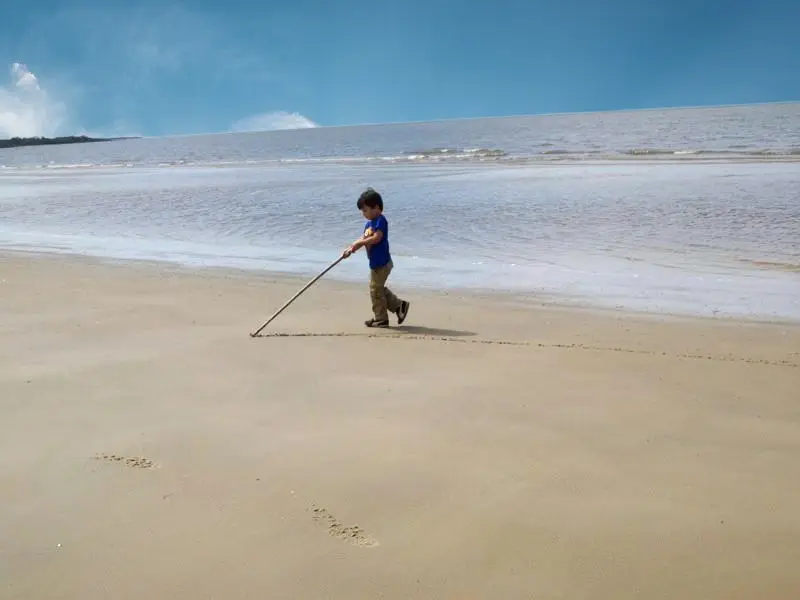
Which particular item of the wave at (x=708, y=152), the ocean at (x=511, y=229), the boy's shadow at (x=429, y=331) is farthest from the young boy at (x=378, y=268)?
the wave at (x=708, y=152)

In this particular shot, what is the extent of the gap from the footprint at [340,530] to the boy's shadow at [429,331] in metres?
3.54

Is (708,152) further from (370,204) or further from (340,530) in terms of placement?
(340,530)

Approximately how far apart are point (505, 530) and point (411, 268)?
282 inches

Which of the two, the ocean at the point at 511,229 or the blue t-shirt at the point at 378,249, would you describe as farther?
the ocean at the point at 511,229

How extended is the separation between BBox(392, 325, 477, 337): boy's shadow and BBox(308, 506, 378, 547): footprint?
3.54 meters

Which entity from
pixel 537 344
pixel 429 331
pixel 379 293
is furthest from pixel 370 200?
pixel 537 344

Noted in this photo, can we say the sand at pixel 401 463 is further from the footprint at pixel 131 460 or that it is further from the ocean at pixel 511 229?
the ocean at pixel 511 229

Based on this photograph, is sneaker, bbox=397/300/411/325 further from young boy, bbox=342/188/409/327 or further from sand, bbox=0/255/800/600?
sand, bbox=0/255/800/600

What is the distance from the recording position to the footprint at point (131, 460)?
367 centimetres

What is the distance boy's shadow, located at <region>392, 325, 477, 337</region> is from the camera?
666cm

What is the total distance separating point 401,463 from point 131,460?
1292 millimetres

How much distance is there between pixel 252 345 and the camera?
6129mm

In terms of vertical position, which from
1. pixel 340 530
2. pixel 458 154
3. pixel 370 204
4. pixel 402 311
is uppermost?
pixel 458 154

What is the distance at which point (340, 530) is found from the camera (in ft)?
10.1
